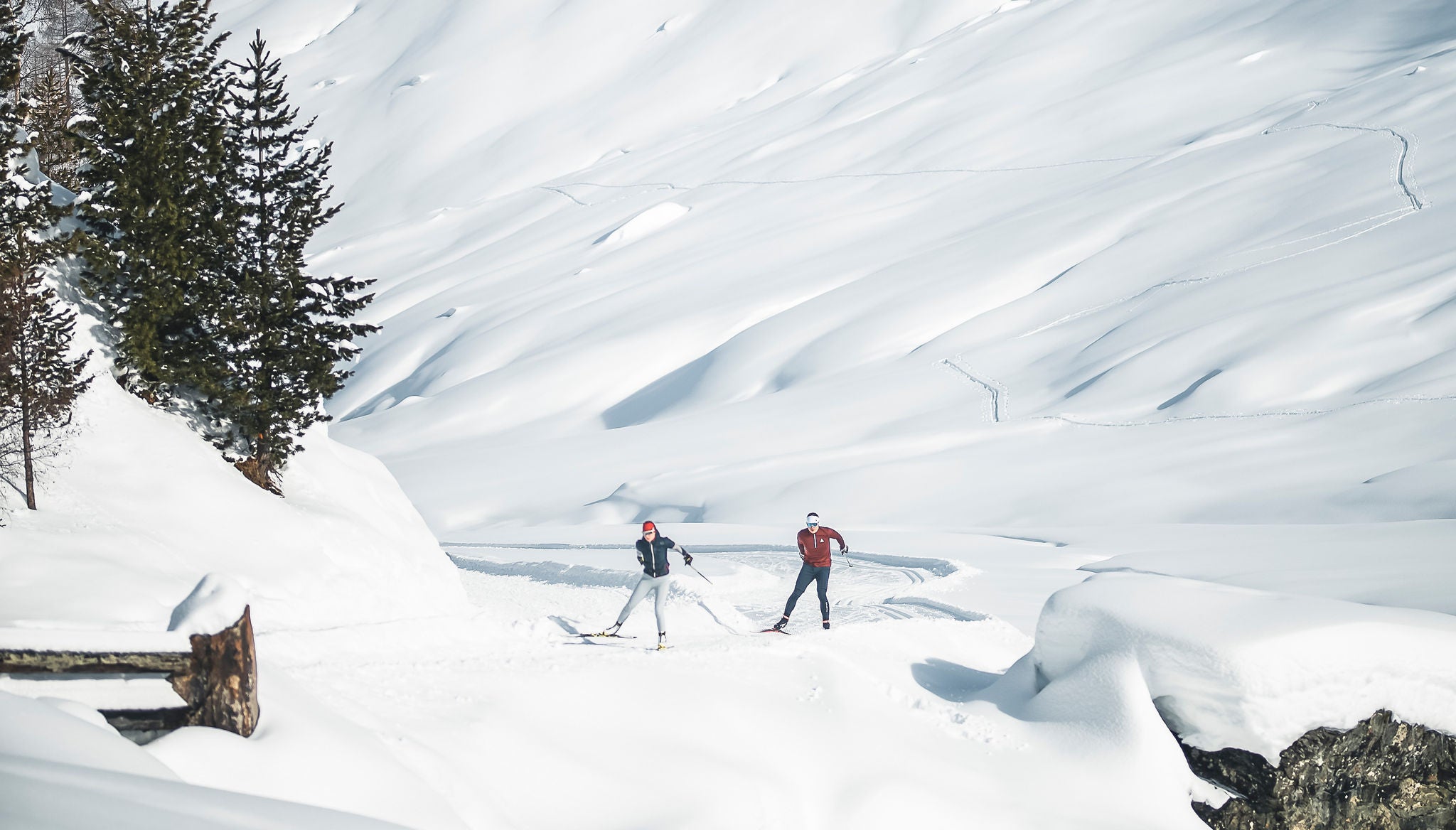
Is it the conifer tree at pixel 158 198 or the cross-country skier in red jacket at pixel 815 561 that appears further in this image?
the cross-country skier in red jacket at pixel 815 561

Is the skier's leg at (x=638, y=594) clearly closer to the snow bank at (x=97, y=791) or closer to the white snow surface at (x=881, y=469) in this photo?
the white snow surface at (x=881, y=469)

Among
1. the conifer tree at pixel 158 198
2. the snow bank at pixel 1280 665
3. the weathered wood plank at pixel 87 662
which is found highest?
the conifer tree at pixel 158 198

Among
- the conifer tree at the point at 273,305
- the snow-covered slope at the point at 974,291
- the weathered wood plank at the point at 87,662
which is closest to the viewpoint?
the weathered wood plank at the point at 87,662

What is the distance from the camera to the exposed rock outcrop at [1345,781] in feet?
30.9

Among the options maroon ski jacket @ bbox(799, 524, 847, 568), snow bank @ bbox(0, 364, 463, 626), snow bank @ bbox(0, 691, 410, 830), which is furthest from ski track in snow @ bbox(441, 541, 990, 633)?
snow bank @ bbox(0, 691, 410, 830)

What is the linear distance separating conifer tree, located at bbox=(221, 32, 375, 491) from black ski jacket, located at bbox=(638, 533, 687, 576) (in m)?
6.13

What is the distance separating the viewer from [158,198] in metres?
14.5

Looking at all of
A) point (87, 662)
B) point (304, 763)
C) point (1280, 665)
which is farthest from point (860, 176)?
point (87, 662)

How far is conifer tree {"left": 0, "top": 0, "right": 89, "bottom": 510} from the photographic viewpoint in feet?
36.8

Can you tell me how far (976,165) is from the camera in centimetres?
6569

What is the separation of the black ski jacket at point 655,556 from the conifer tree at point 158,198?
6.64 m

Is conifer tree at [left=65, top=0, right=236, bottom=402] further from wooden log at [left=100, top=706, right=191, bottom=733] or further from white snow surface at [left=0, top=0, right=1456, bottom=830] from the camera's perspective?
wooden log at [left=100, top=706, right=191, bottom=733]

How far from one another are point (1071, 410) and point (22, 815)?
108ft

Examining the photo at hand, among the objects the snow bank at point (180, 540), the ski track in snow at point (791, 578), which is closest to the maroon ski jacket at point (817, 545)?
the ski track in snow at point (791, 578)
